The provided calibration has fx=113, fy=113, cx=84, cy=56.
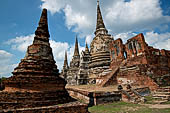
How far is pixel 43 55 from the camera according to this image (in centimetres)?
674

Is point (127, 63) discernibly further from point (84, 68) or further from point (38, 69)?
point (38, 69)

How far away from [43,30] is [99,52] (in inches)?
600

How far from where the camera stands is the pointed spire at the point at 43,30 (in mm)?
7201

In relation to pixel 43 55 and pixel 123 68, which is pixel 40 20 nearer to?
pixel 43 55

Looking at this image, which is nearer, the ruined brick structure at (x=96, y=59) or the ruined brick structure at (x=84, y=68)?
the ruined brick structure at (x=96, y=59)

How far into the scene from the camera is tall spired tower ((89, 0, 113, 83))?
20078 mm

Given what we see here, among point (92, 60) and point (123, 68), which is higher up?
point (92, 60)

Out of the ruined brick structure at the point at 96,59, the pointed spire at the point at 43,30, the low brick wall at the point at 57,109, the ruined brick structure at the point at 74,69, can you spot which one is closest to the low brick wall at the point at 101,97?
the low brick wall at the point at 57,109

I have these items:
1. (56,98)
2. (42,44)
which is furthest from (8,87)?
(42,44)

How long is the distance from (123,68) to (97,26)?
14756 mm

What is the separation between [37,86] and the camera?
5.77 meters

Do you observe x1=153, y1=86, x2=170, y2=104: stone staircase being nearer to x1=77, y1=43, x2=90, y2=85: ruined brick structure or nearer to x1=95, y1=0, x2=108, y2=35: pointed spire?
x1=77, y1=43, x2=90, y2=85: ruined brick structure

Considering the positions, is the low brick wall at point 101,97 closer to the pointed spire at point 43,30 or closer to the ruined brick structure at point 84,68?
the pointed spire at point 43,30

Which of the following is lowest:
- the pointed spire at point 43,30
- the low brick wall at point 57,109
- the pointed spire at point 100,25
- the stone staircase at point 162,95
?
the stone staircase at point 162,95
